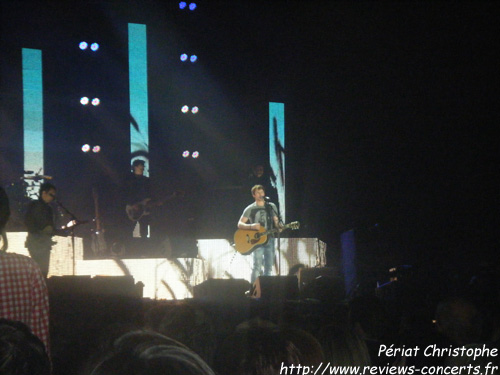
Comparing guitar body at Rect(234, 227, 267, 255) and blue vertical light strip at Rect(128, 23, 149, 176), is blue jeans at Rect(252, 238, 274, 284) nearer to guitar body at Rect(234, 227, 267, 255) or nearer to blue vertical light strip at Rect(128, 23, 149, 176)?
guitar body at Rect(234, 227, 267, 255)

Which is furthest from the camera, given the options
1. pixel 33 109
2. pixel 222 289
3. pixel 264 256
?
pixel 33 109

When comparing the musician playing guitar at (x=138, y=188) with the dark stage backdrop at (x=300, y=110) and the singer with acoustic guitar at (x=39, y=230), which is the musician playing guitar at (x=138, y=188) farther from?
the singer with acoustic guitar at (x=39, y=230)

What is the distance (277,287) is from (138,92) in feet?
21.0

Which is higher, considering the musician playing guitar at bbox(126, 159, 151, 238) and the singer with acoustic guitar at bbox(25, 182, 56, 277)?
the musician playing guitar at bbox(126, 159, 151, 238)

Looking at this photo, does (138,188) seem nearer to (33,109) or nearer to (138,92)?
(138,92)

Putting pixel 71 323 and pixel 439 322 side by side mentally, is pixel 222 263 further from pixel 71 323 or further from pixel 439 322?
pixel 439 322

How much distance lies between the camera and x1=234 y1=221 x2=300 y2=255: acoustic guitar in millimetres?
8531

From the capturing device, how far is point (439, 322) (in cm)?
279

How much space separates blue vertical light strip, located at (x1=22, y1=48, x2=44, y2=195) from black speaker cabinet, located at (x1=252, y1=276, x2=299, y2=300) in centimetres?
585

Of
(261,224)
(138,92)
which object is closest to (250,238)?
(261,224)

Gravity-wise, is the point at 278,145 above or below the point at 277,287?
above

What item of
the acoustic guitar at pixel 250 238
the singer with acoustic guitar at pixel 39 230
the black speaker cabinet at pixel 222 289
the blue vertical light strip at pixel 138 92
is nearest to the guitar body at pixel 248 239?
the acoustic guitar at pixel 250 238

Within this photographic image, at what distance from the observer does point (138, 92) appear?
1073 centimetres

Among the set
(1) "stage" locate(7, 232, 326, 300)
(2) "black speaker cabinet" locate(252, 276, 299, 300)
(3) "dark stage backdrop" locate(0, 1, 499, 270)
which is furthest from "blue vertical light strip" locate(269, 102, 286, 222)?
(2) "black speaker cabinet" locate(252, 276, 299, 300)
